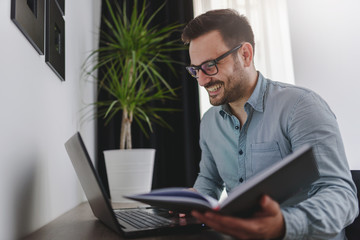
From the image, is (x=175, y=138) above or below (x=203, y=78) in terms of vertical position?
below

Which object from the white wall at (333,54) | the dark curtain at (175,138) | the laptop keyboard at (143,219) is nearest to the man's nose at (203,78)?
the laptop keyboard at (143,219)

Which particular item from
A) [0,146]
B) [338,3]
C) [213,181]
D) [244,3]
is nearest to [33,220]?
[0,146]

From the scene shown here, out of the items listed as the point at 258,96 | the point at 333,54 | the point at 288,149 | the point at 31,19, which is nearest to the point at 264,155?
the point at 288,149

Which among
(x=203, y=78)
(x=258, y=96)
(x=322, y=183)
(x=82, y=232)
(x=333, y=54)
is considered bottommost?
(x=82, y=232)

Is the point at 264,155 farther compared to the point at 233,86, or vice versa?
the point at 233,86

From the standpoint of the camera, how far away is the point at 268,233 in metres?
0.62

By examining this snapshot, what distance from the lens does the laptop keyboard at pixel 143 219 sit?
0.90m

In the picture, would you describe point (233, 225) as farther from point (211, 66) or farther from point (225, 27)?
point (225, 27)

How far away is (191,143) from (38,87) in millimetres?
1648

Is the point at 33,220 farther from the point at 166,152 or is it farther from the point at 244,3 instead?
the point at 244,3

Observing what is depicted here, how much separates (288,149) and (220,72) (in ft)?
1.41

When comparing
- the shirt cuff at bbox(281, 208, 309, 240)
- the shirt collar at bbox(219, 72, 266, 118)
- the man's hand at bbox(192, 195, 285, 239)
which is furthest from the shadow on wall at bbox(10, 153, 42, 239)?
the shirt collar at bbox(219, 72, 266, 118)

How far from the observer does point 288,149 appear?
1.20m

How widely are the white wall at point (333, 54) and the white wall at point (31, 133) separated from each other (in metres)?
1.92
